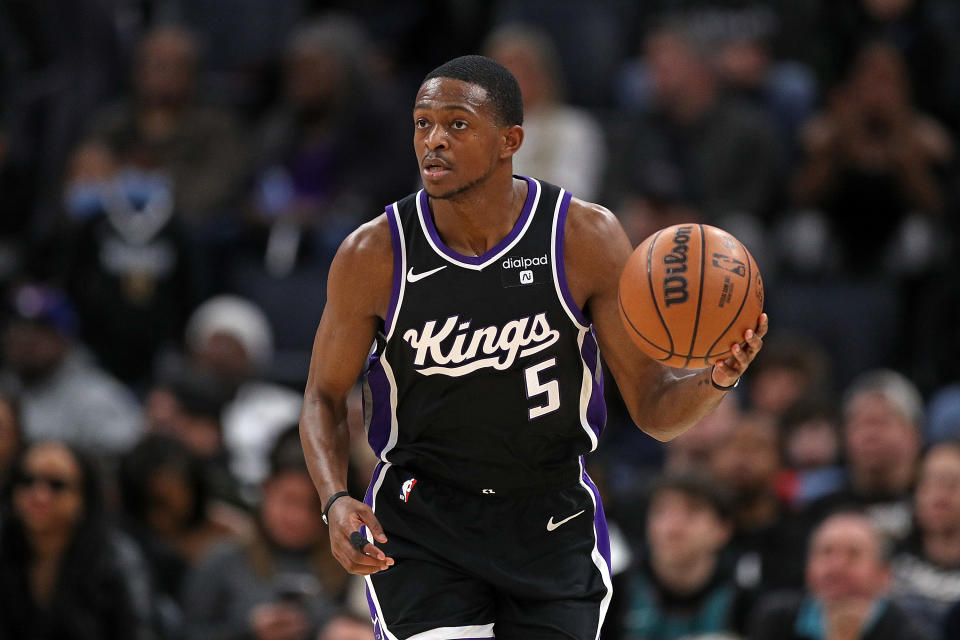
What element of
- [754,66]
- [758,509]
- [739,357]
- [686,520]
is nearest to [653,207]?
[754,66]

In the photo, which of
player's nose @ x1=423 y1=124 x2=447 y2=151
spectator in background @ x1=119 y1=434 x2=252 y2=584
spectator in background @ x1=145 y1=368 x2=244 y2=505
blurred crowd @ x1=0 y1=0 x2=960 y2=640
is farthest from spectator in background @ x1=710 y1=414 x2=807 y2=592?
player's nose @ x1=423 y1=124 x2=447 y2=151

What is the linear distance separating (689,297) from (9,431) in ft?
18.7

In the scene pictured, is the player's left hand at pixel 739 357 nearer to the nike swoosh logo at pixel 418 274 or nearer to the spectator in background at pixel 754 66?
the nike swoosh logo at pixel 418 274

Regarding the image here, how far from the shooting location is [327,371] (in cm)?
491

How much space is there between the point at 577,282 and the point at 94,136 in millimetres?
8324

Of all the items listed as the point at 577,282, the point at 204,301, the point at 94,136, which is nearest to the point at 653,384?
the point at 577,282

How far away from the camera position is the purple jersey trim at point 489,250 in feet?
15.6

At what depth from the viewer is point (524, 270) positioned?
4762 mm

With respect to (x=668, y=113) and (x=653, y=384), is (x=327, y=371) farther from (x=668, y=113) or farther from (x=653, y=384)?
(x=668, y=113)

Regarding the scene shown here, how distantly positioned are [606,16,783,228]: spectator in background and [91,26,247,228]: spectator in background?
298 centimetres

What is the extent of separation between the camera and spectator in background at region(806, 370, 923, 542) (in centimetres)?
845

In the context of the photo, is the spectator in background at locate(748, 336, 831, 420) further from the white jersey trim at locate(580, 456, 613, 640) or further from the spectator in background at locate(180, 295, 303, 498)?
the white jersey trim at locate(580, 456, 613, 640)

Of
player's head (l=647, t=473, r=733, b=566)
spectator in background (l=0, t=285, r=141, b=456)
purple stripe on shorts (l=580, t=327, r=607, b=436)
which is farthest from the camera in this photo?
spectator in background (l=0, t=285, r=141, b=456)

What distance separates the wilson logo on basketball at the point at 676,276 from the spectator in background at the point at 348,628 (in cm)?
311
